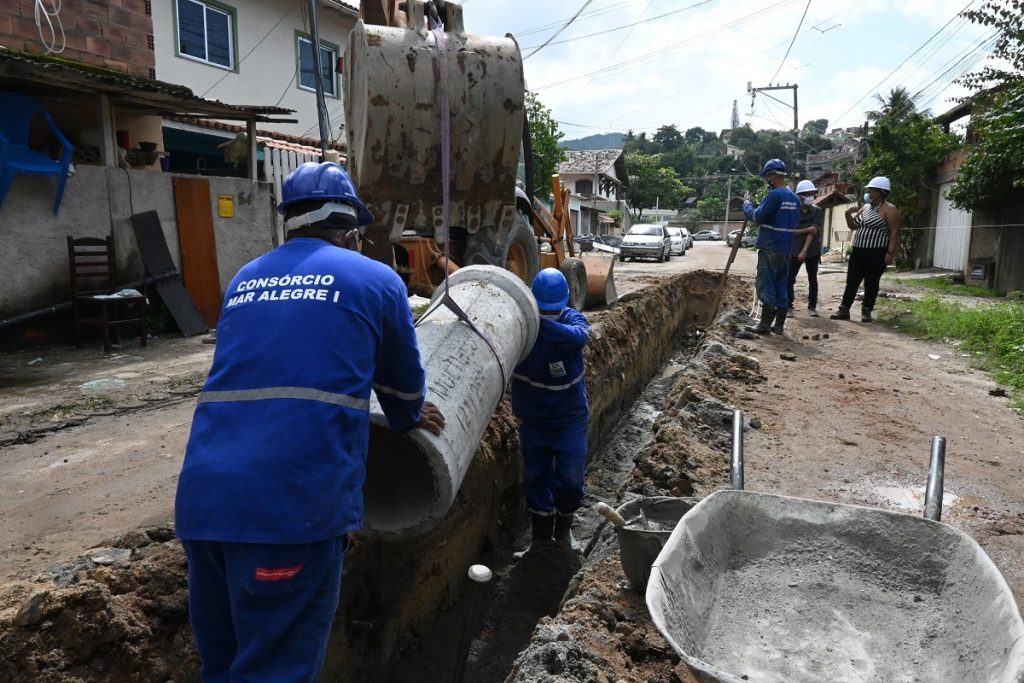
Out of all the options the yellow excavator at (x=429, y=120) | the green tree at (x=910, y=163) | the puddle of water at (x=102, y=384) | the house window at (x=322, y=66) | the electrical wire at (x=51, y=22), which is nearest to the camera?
the yellow excavator at (x=429, y=120)

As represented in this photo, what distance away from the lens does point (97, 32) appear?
1038 centimetres

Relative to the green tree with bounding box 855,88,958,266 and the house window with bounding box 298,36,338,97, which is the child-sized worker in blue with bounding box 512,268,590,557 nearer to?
the house window with bounding box 298,36,338,97

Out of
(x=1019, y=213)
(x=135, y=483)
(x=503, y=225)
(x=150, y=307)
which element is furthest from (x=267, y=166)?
(x=1019, y=213)

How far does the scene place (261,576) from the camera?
6.93ft

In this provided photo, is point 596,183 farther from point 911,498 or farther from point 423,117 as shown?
point 911,498

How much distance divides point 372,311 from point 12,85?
8737 millimetres

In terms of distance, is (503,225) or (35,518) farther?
(503,225)

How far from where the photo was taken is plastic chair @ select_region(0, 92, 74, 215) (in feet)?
25.9

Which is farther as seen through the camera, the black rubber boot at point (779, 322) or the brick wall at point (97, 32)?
the brick wall at point (97, 32)

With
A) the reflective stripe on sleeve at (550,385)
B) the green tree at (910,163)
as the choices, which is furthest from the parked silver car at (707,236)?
the reflective stripe on sleeve at (550,385)

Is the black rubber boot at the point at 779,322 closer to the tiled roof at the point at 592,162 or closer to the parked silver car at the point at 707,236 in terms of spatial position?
the tiled roof at the point at 592,162

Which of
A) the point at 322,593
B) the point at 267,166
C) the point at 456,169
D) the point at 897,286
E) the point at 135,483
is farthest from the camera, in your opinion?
the point at 897,286

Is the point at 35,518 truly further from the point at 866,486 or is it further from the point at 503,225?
the point at 866,486

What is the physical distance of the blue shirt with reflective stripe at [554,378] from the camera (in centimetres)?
468
